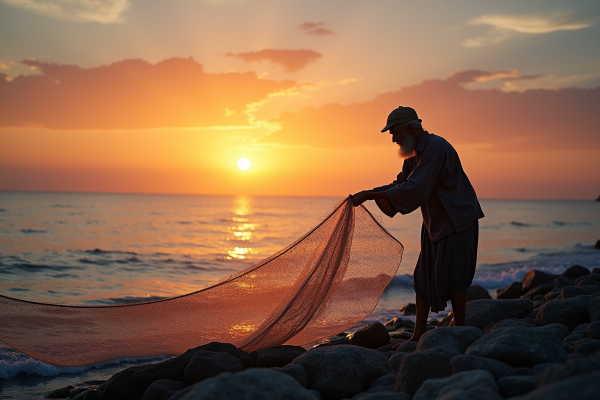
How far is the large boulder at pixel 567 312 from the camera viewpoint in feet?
17.8

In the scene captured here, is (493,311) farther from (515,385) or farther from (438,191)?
(515,385)

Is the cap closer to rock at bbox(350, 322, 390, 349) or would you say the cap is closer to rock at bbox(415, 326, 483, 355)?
rock at bbox(415, 326, 483, 355)

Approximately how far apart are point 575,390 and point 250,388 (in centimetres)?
139

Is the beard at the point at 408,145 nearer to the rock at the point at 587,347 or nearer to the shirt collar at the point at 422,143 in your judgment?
the shirt collar at the point at 422,143

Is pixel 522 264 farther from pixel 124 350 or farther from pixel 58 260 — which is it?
pixel 124 350

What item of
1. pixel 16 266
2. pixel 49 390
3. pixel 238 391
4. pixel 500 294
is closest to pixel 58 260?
pixel 16 266

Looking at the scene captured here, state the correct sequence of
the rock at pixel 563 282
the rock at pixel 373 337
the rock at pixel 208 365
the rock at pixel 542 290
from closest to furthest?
the rock at pixel 208 365, the rock at pixel 373 337, the rock at pixel 563 282, the rock at pixel 542 290

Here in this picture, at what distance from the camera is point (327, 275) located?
5293mm

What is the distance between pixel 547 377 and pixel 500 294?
10.4 meters

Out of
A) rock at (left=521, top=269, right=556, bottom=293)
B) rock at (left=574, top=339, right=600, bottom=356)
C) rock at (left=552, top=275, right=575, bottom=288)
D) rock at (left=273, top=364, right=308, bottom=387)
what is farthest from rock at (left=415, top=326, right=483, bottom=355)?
rock at (left=521, top=269, right=556, bottom=293)

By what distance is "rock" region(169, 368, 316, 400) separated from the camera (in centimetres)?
245

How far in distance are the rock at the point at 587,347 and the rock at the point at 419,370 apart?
1119 millimetres

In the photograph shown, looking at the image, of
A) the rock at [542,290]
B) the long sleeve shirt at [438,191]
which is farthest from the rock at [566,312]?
the rock at [542,290]

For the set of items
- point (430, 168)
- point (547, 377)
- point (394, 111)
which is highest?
point (394, 111)
